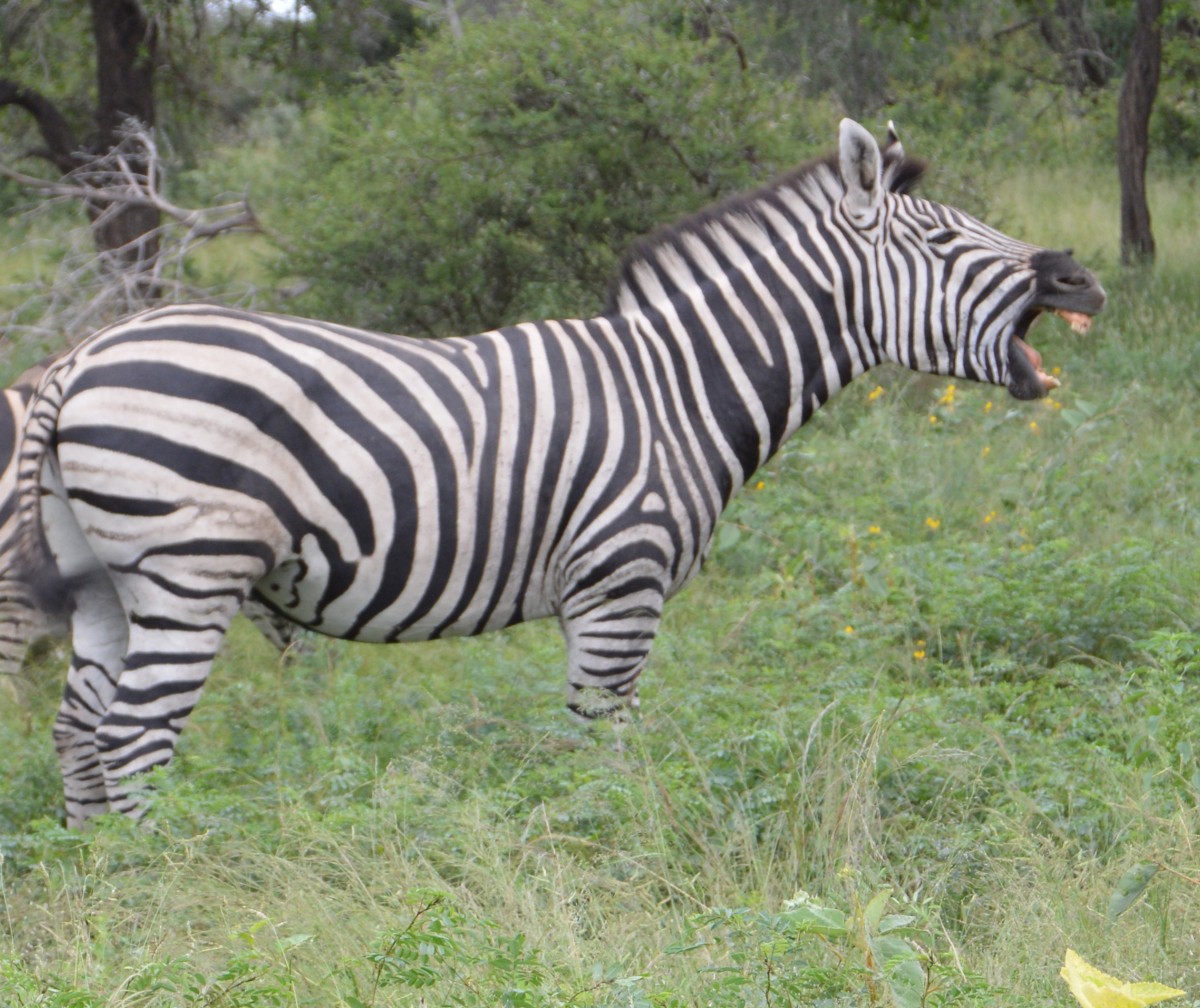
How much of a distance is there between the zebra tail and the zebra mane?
1.74 m

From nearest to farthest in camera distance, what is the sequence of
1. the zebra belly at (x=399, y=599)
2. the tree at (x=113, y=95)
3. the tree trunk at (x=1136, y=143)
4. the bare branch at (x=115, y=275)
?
the zebra belly at (x=399, y=599) → the bare branch at (x=115, y=275) → the tree at (x=113, y=95) → the tree trunk at (x=1136, y=143)

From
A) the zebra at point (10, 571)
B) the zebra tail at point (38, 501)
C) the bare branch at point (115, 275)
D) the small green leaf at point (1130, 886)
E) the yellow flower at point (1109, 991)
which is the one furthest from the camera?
the bare branch at point (115, 275)

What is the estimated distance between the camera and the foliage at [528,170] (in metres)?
8.52

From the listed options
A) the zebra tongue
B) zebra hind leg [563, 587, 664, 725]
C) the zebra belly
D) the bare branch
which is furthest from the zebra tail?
the bare branch

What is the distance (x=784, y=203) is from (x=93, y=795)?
2913 mm

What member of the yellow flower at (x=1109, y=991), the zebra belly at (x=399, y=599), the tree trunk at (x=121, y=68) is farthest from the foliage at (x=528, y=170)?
the yellow flower at (x=1109, y=991)

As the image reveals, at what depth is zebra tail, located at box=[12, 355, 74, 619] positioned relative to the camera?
12.0ft

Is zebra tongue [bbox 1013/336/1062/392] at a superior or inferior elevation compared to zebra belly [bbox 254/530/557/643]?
superior

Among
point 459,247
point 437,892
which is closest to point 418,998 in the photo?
point 437,892

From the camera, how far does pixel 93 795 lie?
14.0 feet

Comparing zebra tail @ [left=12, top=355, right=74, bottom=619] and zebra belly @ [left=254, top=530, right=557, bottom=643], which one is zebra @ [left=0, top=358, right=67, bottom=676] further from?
zebra belly @ [left=254, top=530, right=557, bottom=643]

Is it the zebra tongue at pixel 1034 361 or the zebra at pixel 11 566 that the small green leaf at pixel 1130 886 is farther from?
the zebra at pixel 11 566

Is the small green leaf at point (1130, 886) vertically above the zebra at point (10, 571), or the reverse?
the zebra at point (10, 571)

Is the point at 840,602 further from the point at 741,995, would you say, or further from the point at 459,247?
the point at 459,247
